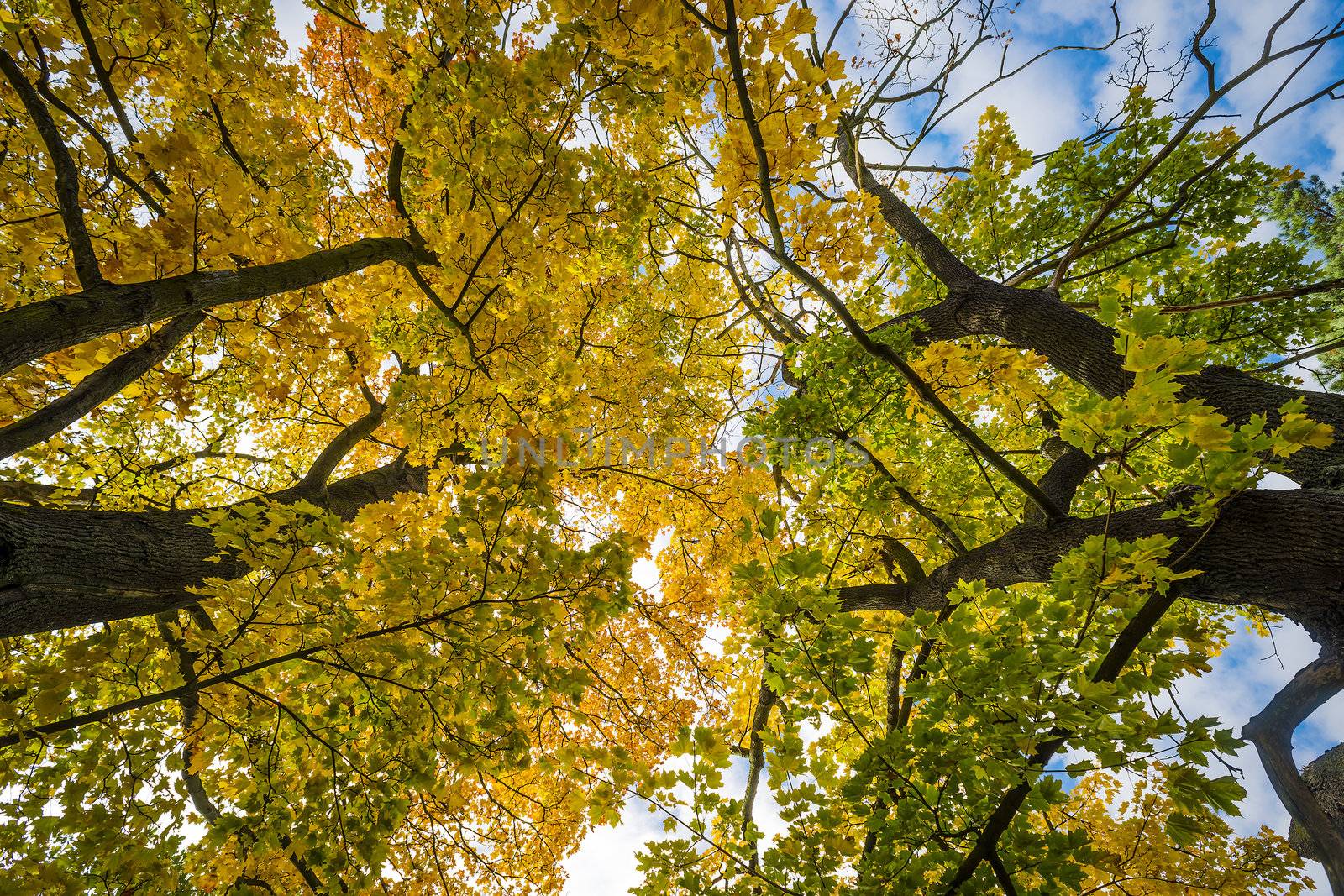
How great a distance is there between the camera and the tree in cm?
151

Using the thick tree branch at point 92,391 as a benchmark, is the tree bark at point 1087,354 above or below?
above

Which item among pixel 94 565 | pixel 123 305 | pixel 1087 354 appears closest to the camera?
pixel 123 305

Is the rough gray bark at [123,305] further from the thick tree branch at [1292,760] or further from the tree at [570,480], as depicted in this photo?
the thick tree branch at [1292,760]

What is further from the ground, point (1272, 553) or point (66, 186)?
point (66, 186)

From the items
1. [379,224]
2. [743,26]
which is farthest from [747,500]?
[379,224]

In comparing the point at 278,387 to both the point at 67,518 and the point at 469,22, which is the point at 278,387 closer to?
the point at 67,518

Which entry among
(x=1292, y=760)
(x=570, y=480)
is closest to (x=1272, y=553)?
(x=1292, y=760)

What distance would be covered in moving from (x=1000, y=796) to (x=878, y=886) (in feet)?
1.74

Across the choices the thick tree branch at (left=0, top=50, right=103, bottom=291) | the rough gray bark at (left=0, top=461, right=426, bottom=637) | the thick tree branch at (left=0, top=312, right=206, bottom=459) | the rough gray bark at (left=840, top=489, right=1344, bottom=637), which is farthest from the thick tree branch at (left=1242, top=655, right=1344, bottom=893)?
the thick tree branch at (left=0, top=312, right=206, bottom=459)

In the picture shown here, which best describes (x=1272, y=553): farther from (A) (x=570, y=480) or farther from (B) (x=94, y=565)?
(B) (x=94, y=565)

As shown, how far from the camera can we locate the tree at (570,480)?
1510 millimetres

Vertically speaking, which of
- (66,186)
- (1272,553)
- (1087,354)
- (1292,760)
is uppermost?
(1087,354)

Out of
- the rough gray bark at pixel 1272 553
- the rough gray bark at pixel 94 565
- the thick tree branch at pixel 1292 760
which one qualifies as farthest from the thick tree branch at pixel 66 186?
the thick tree branch at pixel 1292 760

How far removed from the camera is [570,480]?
5.21 metres
